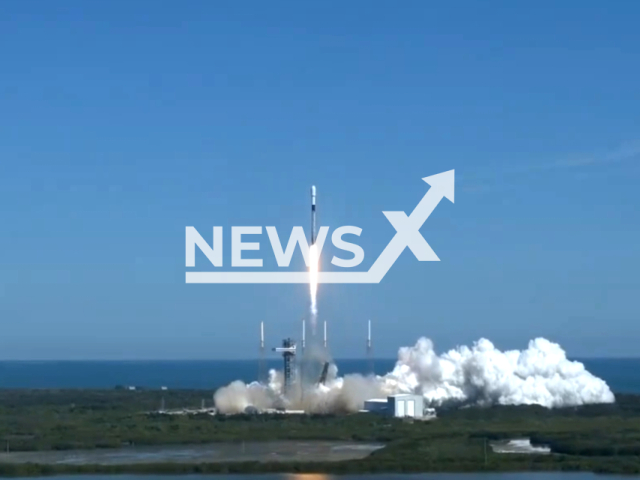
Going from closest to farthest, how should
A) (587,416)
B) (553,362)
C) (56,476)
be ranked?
1. (56,476)
2. (587,416)
3. (553,362)

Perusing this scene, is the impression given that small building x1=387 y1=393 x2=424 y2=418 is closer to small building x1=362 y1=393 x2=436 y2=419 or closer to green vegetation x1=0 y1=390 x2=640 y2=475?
small building x1=362 y1=393 x2=436 y2=419

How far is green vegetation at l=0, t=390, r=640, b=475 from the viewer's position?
5031cm

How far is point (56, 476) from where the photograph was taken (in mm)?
49250

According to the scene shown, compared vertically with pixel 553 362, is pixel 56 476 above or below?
below

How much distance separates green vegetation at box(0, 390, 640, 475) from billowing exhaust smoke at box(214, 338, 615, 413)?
2.03 m

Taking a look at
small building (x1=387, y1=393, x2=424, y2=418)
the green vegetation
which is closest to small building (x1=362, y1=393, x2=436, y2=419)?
small building (x1=387, y1=393, x2=424, y2=418)

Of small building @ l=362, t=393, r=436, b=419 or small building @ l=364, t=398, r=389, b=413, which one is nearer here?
small building @ l=362, t=393, r=436, b=419

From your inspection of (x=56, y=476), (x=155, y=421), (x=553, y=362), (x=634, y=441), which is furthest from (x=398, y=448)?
(x=553, y=362)

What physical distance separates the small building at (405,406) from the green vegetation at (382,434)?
1.36 metres

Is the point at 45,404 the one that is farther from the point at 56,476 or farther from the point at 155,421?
the point at 56,476

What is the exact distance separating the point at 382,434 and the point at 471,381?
16.6 meters

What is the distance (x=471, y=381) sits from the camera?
7719 cm

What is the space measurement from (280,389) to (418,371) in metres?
8.67

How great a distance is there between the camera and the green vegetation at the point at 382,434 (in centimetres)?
5031
